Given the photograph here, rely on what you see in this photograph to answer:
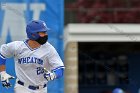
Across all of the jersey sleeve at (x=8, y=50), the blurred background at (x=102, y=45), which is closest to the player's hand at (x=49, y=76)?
the jersey sleeve at (x=8, y=50)

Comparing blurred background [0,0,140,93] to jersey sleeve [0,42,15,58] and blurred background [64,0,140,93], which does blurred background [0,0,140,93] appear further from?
jersey sleeve [0,42,15,58]

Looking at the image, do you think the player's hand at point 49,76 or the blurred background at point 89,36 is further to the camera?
the blurred background at point 89,36

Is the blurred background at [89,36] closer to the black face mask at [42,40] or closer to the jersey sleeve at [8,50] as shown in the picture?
the jersey sleeve at [8,50]

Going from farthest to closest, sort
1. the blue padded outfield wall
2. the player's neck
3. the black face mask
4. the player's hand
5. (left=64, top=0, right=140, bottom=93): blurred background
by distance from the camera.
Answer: (left=64, top=0, right=140, bottom=93): blurred background
the blue padded outfield wall
the player's neck
the black face mask
the player's hand

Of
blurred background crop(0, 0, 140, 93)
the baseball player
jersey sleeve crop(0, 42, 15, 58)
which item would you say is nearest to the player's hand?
the baseball player

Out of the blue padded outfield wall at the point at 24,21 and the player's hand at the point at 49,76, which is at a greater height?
the blue padded outfield wall at the point at 24,21

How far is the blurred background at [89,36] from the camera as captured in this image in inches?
343

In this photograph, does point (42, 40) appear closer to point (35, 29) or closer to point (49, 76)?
point (35, 29)

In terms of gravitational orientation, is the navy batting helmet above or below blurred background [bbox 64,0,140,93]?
above

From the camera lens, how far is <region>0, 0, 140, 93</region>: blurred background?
8.72 m

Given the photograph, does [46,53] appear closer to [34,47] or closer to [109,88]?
[34,47]

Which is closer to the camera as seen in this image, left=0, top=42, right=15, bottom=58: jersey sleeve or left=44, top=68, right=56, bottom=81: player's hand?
left=44, top=68, right=56, bottom=81: player's hand

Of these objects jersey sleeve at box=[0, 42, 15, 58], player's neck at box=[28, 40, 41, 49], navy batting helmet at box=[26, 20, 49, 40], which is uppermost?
navy batting helmet at box=[26, 20, 49, 40]

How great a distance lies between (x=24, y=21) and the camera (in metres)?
8.67
